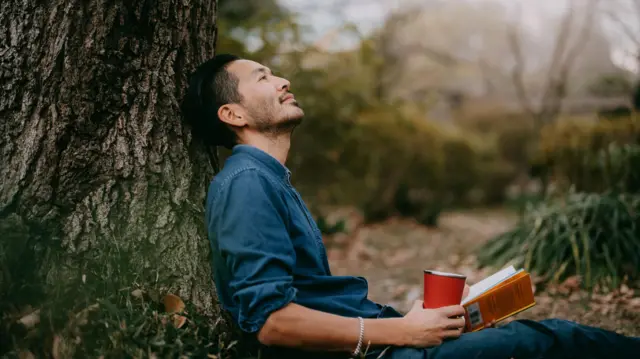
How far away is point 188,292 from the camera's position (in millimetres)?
2508

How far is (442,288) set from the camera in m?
2.17

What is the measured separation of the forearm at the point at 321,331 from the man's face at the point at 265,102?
812 mm

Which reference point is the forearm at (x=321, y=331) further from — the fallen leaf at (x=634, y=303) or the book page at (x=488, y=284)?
the fallen leaf at (x=634, y=303)

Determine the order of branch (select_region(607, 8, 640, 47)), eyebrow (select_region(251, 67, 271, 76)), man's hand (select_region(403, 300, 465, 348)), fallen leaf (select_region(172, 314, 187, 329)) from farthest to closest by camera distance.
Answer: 1. branch (select_region(607, 8, 640, 47))
2. eyebrow (select_region(251, 67, 271, 76))
3. fallen leaf (select_region(172, 314, 187, 329))
4. man's hand (select_region(403, 300, 465, 348))

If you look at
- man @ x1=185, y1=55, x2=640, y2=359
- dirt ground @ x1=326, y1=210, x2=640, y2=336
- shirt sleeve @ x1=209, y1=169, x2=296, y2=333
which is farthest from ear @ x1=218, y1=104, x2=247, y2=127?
dirt ground @ x1=326, y1=210, x2=640, y2=336

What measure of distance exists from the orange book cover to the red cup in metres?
0.17

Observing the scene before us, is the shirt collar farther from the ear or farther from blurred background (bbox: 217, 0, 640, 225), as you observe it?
blurred background (bbox: 217, 0, 640, 225)

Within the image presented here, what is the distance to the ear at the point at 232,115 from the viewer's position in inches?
97.1

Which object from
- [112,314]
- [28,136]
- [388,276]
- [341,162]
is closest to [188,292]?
[112,314]

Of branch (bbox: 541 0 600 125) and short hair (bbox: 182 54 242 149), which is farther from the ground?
branch (bbox: 541 0 600 125)

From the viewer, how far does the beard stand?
2.43 metres

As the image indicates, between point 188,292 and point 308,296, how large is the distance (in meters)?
0.60

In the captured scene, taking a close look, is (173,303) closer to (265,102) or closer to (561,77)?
(265,102)

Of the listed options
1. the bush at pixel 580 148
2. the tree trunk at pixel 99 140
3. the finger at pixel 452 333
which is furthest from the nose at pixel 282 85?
the bush at pixel 580 148
